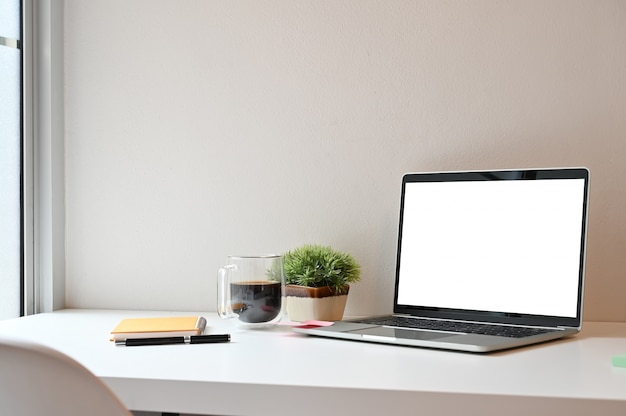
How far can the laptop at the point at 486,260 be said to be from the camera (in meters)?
1.29

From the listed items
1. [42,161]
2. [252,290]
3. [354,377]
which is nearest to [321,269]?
[252,290]

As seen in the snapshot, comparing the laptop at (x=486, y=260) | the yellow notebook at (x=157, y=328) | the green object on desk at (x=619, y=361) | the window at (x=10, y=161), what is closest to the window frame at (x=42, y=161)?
the window at (x=10, y=161)

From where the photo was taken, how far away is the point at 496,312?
137 cm

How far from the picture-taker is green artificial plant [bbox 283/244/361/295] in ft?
4.78

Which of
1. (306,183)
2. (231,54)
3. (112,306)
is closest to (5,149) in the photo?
(112,306)

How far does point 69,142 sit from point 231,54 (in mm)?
423

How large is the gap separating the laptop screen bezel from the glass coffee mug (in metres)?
0.24

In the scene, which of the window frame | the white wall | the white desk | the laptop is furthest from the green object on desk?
the window frame

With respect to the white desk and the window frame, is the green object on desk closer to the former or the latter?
the white desk

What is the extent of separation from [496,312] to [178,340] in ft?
1.80

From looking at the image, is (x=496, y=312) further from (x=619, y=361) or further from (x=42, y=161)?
(x=42, y=161)

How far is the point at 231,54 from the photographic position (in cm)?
166

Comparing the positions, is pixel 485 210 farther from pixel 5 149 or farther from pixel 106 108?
pixel 5 149

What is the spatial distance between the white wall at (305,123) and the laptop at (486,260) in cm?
11
